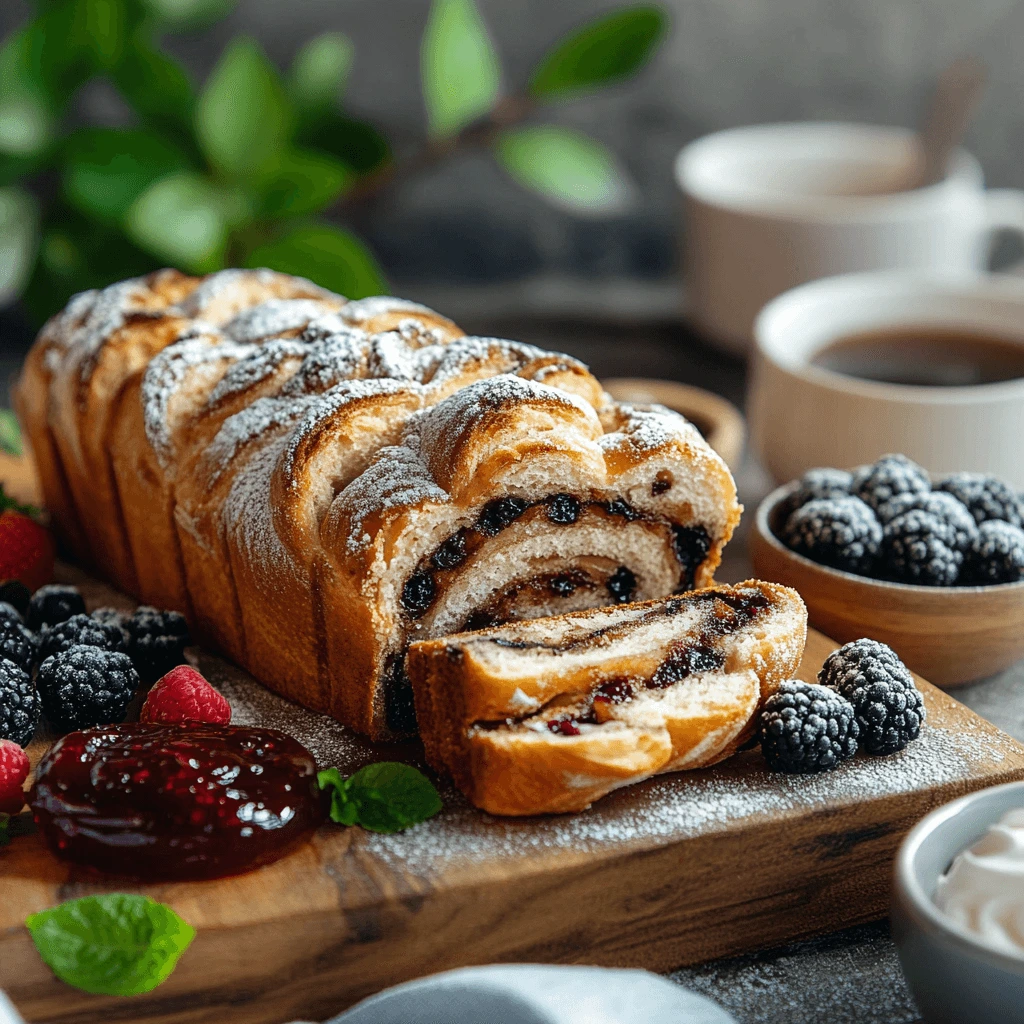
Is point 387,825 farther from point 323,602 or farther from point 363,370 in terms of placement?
point 363,370

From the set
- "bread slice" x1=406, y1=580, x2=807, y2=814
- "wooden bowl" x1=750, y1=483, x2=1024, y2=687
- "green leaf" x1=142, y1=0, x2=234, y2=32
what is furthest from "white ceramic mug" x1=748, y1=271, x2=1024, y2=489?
"green leaf" x1=142, y1=0, x2=234, y2=32

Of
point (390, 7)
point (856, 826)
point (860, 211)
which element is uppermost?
point (390, 7)

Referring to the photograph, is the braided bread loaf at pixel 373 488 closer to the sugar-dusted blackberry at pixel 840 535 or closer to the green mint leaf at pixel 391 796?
the green mint leaf at pixel 391 796

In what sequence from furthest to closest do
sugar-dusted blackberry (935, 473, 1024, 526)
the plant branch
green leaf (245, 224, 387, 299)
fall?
the plant branch
green leaf (245, 224, 387, 299)
sugar-dusted blackberry (935, 473, 1024, 526)

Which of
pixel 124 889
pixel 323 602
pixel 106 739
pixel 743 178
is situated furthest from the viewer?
pixel 743 178

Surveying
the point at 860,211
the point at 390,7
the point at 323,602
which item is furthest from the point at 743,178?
the point at 323,602

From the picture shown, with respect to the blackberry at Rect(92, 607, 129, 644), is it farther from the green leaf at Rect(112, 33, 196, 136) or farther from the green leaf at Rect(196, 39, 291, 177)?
the green leaf at Rect(112, 33, 196, 136)
